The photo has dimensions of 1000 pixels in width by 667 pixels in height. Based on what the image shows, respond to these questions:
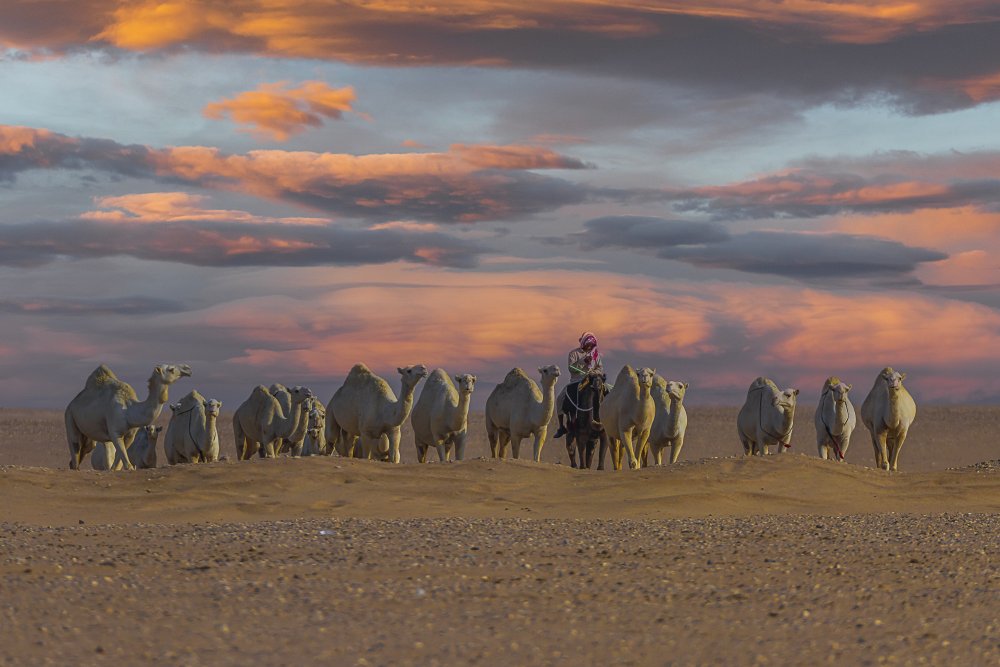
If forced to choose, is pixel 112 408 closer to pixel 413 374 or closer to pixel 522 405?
pixel 413 374

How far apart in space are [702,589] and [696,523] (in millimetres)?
5316

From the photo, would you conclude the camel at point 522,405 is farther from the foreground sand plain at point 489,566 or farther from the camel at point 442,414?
the foreground sand plain at point 489,566

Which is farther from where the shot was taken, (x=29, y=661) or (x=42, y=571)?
(x=42, y=571)

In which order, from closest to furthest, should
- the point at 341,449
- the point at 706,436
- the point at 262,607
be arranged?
the point at 262,607 → the point at 341,449 → the point at 706,436

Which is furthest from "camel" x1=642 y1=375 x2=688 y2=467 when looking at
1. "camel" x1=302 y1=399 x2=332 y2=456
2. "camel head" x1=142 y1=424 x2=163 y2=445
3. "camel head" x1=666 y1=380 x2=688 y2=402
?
"camel head" x1=142 y1=424 x2=163 y2=445

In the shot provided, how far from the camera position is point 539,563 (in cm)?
1302

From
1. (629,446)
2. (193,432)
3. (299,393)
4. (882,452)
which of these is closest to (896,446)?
(882,452)

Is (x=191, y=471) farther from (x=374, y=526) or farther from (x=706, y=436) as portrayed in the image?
(x=706, y=436)

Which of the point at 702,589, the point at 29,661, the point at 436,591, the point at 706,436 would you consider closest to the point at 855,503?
the point at 702,589

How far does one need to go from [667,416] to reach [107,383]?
11.2m

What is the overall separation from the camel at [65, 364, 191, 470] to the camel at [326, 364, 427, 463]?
405 cm

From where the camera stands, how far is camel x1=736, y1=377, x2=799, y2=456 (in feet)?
89.1

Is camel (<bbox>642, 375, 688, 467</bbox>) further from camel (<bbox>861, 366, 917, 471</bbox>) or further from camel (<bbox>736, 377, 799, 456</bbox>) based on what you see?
camel (<bbox>861, 366, 917, 471</bbox>)

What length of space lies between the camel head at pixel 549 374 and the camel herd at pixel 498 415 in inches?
1.0
